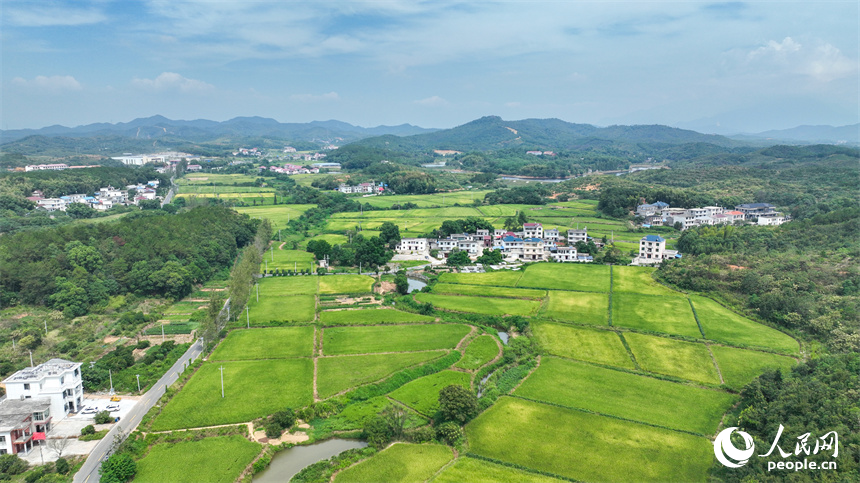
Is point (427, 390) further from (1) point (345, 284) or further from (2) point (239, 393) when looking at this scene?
(1) point (345, 284)

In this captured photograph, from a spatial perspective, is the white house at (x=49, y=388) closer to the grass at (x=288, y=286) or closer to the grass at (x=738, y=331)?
the grass at (x=288, y=286)

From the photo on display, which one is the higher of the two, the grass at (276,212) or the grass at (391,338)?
the grass at (276,212)

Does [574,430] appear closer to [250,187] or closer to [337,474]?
[337,474]

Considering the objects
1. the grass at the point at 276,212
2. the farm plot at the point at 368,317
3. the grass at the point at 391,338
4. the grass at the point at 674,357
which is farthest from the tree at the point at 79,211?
the grass at the point at 674,357

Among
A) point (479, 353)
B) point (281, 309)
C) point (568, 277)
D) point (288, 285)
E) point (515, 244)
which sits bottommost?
point (479, 353)

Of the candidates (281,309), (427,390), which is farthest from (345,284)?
(427,390)

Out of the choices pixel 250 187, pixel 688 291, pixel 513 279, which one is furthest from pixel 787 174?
pixel 250 187

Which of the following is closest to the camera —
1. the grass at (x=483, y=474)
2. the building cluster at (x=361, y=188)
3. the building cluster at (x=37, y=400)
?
the grass at (x=483, y=474)
